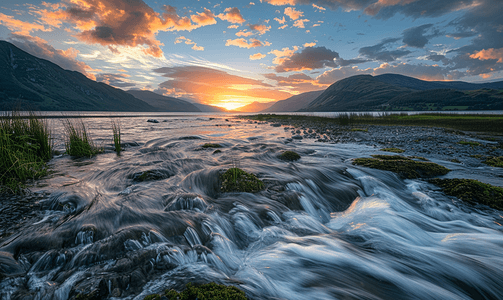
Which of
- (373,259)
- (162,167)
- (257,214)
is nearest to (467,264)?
(373,259)

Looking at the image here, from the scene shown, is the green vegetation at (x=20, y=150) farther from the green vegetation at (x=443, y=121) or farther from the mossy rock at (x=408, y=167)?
the green vegetation at (x=443, y=121)

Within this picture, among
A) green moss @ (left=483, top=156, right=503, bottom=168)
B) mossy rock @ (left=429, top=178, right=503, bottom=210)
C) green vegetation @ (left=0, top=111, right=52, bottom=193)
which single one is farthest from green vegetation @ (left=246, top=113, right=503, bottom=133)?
green vegetation @ (left=0, top=111, right=52, bottom=193)

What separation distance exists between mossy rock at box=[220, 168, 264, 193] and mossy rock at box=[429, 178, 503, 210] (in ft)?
20.9

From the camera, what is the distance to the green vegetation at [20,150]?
6312mm

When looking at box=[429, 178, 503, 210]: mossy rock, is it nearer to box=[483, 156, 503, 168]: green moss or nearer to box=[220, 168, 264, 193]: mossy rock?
box=[483, 156, 503, 168]: green moss

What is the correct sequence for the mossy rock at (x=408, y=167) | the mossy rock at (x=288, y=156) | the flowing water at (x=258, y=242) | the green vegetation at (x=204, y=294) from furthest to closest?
1. the mossy rock at (x=288, y=156)
2. the mossy rock at (x=408, y=167)
3. the flowing water at (x=258, y=242)
4. the green vegetation at (x=204, y=294)

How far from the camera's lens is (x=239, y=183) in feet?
23.4

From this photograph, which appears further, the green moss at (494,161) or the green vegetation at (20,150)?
the green moss at (494,161)

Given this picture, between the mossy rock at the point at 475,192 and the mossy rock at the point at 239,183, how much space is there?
637cm

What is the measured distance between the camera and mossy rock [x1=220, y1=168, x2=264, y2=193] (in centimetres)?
695

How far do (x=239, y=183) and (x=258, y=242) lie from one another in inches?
105

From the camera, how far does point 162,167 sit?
30.8 ft

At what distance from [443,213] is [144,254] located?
310 inches

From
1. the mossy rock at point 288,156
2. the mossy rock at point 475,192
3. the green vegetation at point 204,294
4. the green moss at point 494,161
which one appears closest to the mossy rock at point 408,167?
the mossy rock at point 475,192
